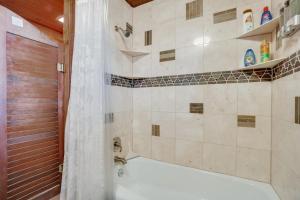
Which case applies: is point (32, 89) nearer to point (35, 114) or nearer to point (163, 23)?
point (35, 114)

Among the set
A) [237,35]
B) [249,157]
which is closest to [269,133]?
[249,157]

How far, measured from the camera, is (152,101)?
170 cm

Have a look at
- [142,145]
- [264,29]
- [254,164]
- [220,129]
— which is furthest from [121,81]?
[254,164]

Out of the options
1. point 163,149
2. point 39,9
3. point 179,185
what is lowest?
point 179,185

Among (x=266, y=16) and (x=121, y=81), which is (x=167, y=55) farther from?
(x=266, y=16)

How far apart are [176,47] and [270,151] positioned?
1.30 meters

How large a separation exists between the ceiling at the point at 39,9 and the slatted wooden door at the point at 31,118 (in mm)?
530

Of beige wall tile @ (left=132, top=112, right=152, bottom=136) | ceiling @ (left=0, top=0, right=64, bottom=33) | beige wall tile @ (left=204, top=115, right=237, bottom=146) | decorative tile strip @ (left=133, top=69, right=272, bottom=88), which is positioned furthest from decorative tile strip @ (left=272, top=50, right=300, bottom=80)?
ceiling @ (left=0, top=0, right=64, bottom=33)

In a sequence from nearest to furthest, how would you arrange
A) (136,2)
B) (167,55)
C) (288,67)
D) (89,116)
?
(288,67) → (89,116) → (167,55) → (136,2)

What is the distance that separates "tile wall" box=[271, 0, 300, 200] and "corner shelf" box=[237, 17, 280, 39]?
0.36 ft

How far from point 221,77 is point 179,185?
46.5 inches

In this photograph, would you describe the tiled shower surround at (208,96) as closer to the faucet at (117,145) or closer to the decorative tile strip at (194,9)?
the decorative tile strip at (194,9)

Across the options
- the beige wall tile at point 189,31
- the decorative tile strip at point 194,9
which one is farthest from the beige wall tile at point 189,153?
the decorative tile strip at point 194,9

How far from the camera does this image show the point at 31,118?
4.91 ft
